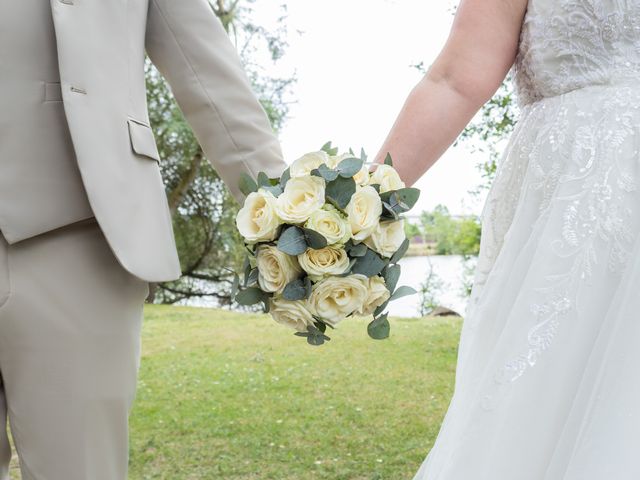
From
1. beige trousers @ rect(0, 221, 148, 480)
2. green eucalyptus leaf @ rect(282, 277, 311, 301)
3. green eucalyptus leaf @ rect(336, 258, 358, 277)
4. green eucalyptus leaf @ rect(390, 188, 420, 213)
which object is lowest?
beige trousers @ rect(0, 221, 148, 480)

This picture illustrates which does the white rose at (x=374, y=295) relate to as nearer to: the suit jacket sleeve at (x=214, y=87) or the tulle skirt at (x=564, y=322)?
the tulle skirt at (x=564, y=322)

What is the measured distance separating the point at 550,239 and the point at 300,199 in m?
A: 0.44

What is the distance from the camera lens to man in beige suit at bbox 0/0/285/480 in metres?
1.51

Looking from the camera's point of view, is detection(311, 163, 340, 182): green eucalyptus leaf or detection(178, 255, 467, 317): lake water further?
detection(178, 255, 467, 317): lake water

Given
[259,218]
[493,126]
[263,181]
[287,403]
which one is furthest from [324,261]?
[493,126]

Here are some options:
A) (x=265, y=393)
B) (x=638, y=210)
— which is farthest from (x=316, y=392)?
(x=638, y=210)

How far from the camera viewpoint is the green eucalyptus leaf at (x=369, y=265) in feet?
4.61

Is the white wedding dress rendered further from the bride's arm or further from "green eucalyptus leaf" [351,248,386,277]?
"green eucalyptus leaf" [351,248,386,277]

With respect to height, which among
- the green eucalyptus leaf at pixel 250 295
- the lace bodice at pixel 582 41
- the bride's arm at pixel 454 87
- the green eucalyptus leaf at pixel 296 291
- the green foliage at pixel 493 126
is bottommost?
the green foliage at pixel 493 126

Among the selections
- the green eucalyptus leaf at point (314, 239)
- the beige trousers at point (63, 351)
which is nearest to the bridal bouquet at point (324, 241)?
the green eucalyptus leaf at point (314, 239)

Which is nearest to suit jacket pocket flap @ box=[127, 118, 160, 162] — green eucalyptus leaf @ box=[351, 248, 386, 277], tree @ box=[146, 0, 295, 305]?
green eucalyptus leaf @ box=[351, 248, 386, 277]

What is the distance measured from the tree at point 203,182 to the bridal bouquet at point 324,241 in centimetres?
889

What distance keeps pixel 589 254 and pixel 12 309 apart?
106 centimetres

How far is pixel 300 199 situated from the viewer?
1407 mm
